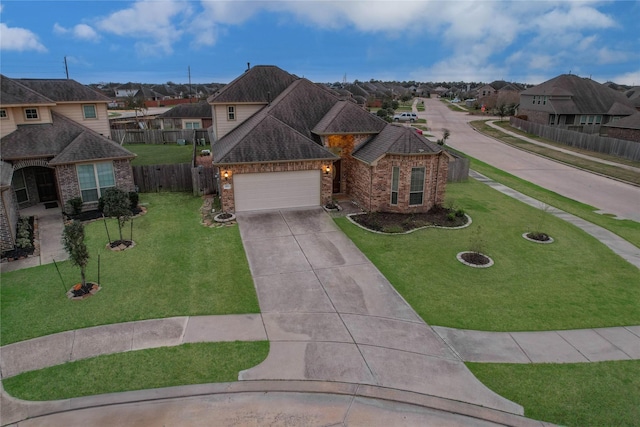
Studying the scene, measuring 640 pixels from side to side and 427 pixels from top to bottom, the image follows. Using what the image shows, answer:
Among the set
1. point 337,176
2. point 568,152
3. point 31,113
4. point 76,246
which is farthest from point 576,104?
point 76,246

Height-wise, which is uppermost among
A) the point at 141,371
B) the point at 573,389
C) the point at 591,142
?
the point at 591,142

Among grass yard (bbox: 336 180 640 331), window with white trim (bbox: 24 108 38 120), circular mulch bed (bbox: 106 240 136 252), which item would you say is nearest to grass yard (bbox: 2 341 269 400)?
grass yard (bbox: 336 180 640 331)

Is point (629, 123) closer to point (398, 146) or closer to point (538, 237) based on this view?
point (538, 237)

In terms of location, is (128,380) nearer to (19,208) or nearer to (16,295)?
(16,295)

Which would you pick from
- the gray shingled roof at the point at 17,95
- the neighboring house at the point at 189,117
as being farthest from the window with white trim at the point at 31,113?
the neighboring house at the point at 189,117

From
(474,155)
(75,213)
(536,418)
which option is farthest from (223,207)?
(474,155)
